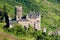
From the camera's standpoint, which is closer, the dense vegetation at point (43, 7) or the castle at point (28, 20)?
the castle at point (28, 20)

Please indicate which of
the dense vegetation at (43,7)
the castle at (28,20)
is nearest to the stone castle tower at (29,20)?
the castle at (28,20)

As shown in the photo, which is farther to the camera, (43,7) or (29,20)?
(43,7)

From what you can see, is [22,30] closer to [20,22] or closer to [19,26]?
[19,26]

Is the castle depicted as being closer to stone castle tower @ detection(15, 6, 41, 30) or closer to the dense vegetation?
stone castle tower @ detection(15, 6, 41, 30)

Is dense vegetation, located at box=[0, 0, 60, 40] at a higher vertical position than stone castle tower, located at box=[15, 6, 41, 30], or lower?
lower

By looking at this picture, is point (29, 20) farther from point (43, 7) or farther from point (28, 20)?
point (43, 7)

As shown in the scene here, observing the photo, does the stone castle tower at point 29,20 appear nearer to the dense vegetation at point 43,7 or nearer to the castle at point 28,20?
the castle at point 28,20

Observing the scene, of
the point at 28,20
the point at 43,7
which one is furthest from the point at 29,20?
the point at 43,7

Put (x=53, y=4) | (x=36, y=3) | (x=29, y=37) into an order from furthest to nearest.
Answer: (x=53, y=4), (x=36, y=3), (x=29, y=37)

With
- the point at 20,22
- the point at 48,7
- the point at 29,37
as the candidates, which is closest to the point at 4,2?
the point at 48,7

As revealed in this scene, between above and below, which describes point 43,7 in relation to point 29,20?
below

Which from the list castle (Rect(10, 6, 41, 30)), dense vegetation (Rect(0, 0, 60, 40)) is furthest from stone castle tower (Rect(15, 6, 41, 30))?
dense vegetation (Rect(0, 0, 60, 40))
